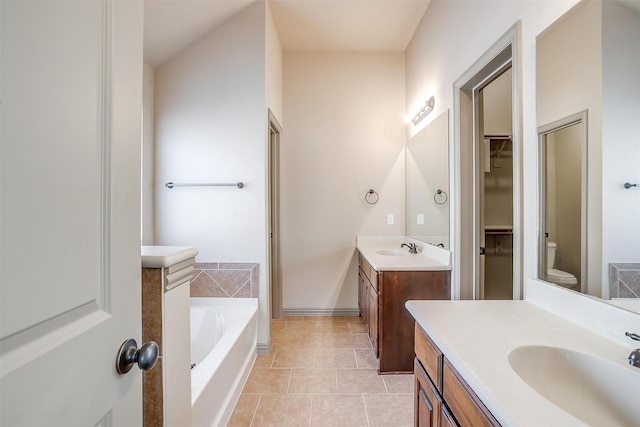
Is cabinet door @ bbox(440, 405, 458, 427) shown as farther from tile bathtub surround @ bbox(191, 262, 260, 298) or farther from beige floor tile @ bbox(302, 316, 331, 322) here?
beige floor tile @ bbox(302, 316, 331, 322)

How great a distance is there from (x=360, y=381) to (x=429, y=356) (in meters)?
1.24

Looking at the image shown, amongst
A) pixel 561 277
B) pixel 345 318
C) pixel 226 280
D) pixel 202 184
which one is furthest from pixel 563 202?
pixel 345 318

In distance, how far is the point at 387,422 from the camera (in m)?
1.70

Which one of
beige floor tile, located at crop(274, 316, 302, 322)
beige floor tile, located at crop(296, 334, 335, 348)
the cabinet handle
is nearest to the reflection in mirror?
the cabinet handle

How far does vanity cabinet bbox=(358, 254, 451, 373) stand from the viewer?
2.12 meters

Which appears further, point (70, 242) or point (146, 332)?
point (146, 332)

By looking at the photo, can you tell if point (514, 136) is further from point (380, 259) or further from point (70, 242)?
point (70, 242)

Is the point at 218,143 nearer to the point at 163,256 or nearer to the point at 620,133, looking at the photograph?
the point at 163,256

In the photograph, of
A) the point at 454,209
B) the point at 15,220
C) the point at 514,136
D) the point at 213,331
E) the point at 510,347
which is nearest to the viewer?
the point at 15,220

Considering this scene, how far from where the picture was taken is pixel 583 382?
2.71 ft

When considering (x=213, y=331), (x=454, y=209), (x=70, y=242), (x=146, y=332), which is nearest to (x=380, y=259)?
(x=454, y=209)

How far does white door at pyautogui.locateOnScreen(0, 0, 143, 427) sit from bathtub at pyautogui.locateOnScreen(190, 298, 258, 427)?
93 cm

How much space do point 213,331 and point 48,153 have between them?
2171mm

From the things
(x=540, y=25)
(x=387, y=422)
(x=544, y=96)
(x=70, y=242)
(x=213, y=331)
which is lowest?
(x=387, y=422)
